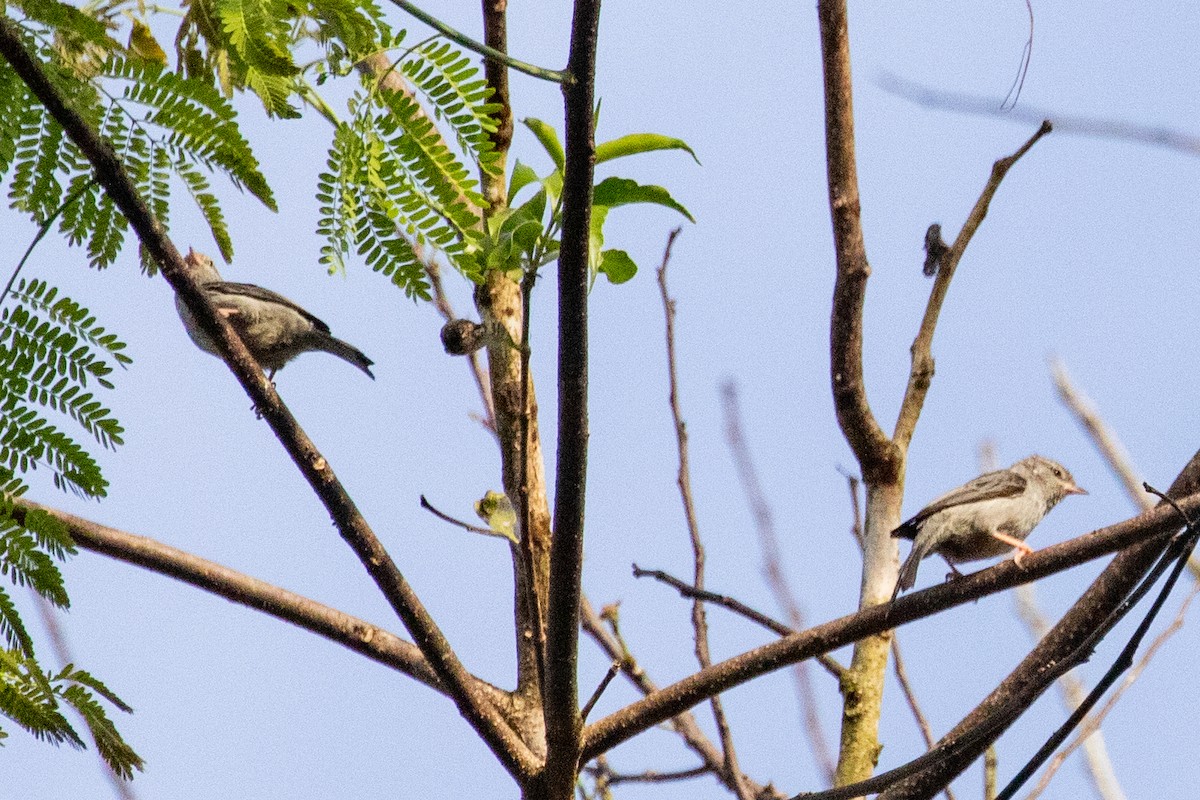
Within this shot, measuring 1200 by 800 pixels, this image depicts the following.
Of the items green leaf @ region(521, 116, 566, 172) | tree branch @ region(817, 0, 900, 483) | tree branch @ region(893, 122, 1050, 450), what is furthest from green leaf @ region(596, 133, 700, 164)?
tree branch @ region(893, 122, 1050, 450)

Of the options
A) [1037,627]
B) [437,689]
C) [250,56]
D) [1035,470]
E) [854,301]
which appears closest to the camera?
[250,56]

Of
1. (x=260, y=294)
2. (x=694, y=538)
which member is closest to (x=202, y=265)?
(x=260, y=294)

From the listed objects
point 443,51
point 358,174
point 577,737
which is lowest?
point 577,737

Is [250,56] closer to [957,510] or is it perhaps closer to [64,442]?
[64,442]

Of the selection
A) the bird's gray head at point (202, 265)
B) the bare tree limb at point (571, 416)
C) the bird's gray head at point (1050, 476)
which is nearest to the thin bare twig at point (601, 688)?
the bare tree limb at point (571, 416)

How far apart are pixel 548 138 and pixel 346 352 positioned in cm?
469

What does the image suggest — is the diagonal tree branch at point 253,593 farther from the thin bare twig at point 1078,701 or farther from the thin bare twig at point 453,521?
the thin bare twig at point 1078,701

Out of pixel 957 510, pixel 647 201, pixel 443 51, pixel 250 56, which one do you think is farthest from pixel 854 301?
pixel 250 56

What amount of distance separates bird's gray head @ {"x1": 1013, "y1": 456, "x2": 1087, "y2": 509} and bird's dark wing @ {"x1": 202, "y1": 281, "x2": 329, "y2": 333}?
13.5ft

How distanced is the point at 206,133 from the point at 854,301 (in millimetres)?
2758

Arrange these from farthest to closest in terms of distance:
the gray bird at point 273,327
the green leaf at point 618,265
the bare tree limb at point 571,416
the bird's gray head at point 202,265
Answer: the bird's gray head at point 202,265 → the gray bird at point 273,327 → the green leaf at point 618,265 → the bare tree limb at point 571,416

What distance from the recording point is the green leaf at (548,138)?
2930 mm

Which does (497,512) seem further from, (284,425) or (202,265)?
(202,265)

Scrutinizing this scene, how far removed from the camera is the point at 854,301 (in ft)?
15.6
